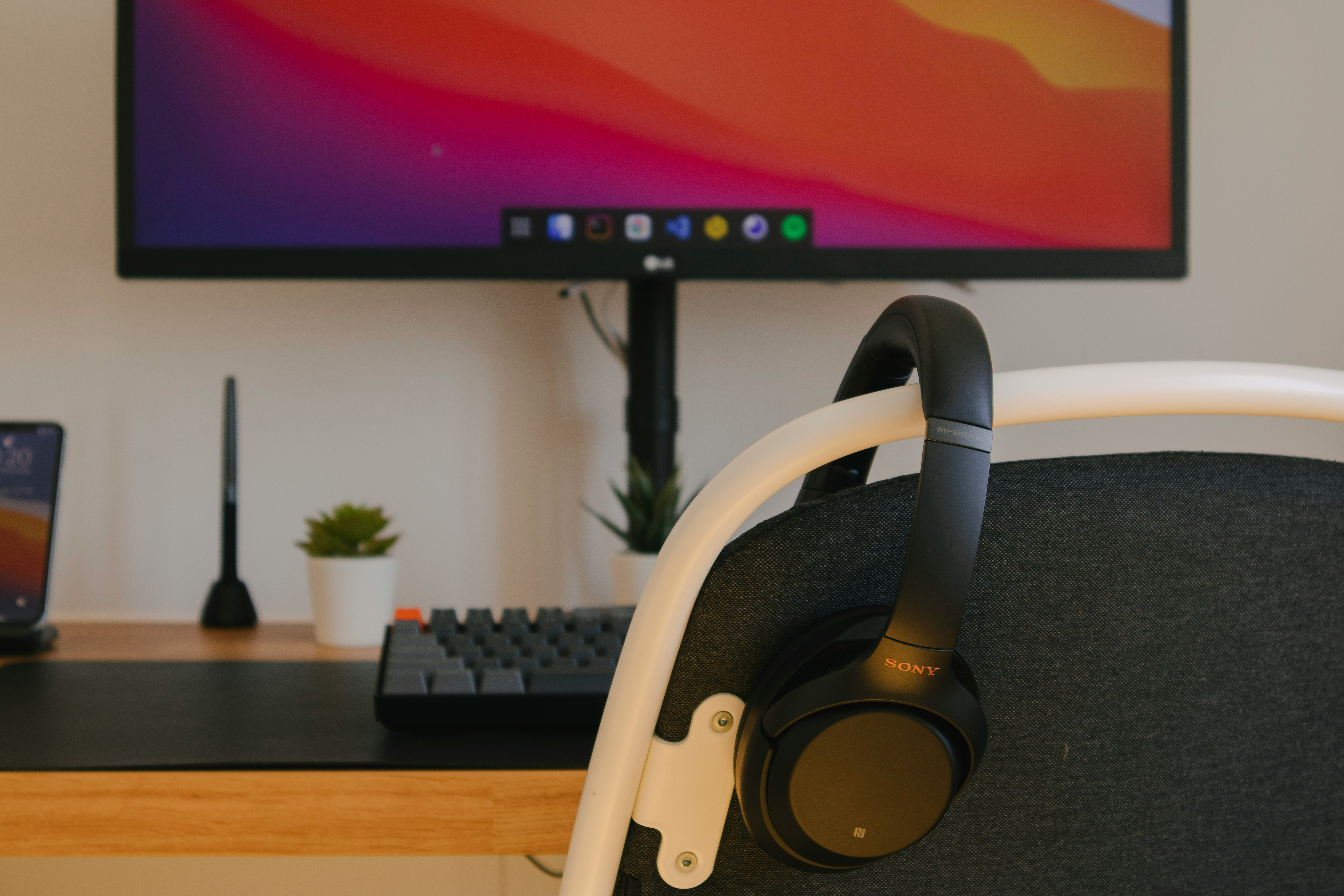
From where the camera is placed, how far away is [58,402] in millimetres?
1043

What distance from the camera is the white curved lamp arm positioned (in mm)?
271

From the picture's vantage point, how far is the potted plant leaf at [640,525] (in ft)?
2.97

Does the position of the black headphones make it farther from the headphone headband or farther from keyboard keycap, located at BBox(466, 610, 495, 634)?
keyboard keycap, located at BBox(466, 610, 495, 634)

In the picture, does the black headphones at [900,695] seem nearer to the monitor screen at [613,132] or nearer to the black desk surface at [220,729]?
the black desk surface at [220,729]

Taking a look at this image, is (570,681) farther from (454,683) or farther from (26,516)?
(26,516)

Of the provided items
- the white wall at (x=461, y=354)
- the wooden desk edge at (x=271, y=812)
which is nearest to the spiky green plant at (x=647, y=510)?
the white wall at (x=461, y=354)

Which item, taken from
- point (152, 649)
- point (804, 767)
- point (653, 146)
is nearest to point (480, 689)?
point (804, 767)

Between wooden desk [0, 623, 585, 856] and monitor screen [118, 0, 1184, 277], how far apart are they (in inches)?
22.3

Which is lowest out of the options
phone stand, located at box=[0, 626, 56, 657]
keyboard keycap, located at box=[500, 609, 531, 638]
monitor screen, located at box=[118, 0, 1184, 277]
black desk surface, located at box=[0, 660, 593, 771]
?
phone stand, located at box=[0, 626, 56, 657]

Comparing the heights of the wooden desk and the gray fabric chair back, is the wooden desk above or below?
below

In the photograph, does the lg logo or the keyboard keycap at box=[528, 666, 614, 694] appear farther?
the keyboard keycap at box=[528, 666, 614, 694]

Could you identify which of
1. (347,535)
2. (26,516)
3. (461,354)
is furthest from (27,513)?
(461,354)

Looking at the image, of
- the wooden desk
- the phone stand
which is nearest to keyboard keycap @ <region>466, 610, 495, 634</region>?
the wooden desk

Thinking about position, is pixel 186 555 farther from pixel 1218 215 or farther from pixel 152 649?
pixel 1218 215
